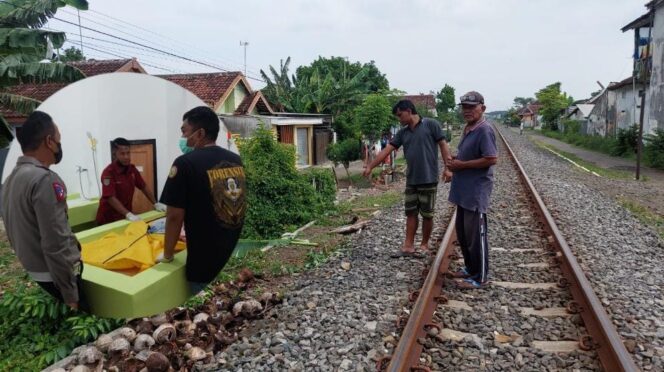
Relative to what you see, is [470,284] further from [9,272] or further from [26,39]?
[26,39]

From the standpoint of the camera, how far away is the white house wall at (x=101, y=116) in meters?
1.83

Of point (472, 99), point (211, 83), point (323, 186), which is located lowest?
point (323, 186)

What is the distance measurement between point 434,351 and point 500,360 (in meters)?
0.45

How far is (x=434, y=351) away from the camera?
3.57 metres

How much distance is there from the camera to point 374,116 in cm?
1788

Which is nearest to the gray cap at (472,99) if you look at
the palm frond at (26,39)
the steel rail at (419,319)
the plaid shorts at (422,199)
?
the plaid shorts at (422,199)

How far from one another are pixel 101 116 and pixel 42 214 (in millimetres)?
429

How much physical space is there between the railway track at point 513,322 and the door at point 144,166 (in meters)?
1.84

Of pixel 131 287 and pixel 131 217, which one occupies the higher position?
pixel 131 217

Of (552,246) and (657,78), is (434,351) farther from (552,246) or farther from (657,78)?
(657,78)

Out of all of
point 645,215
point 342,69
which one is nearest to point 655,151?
point 645,215

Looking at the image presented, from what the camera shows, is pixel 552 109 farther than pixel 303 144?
Yes

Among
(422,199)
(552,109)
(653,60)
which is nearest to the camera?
(422,199)

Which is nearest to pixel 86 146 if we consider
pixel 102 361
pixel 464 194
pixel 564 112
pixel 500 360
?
pixel 102 361
